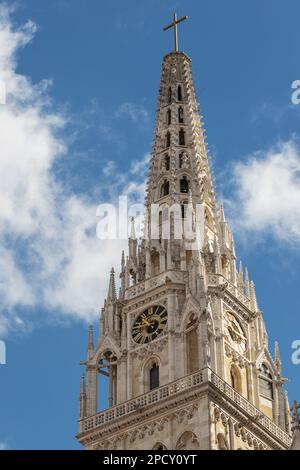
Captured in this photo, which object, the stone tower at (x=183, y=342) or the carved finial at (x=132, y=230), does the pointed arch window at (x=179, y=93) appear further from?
the carved finial at (x=132, y=230)

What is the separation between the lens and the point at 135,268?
9125cm

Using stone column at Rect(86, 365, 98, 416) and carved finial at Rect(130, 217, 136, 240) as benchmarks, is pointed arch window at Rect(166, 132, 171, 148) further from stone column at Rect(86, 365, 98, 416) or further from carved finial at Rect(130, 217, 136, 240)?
stone column at Rect(86, 365, 98, 416)

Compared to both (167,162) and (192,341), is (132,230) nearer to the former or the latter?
(167,162)

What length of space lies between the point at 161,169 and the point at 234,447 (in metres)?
24.4

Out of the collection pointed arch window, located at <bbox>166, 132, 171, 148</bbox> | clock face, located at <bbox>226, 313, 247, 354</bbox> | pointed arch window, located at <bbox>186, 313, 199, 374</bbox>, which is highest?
pointed arch window, located at <bbox>166, 132, 171, 148</bbox>

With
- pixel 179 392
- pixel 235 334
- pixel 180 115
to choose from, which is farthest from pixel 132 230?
pixel 179 392

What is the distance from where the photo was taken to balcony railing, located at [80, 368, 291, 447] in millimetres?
80812

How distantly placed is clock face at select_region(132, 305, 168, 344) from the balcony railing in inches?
197

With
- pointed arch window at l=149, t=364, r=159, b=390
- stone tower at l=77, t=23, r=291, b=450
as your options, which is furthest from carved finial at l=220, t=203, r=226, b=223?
pointed arch window at l=149, t=364, r=159, b=390

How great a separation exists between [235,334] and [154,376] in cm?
631

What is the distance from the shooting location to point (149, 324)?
87000mm

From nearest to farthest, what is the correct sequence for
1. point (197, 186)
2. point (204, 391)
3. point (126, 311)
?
point (204, 391), point (126, 311), point (197, 186)
